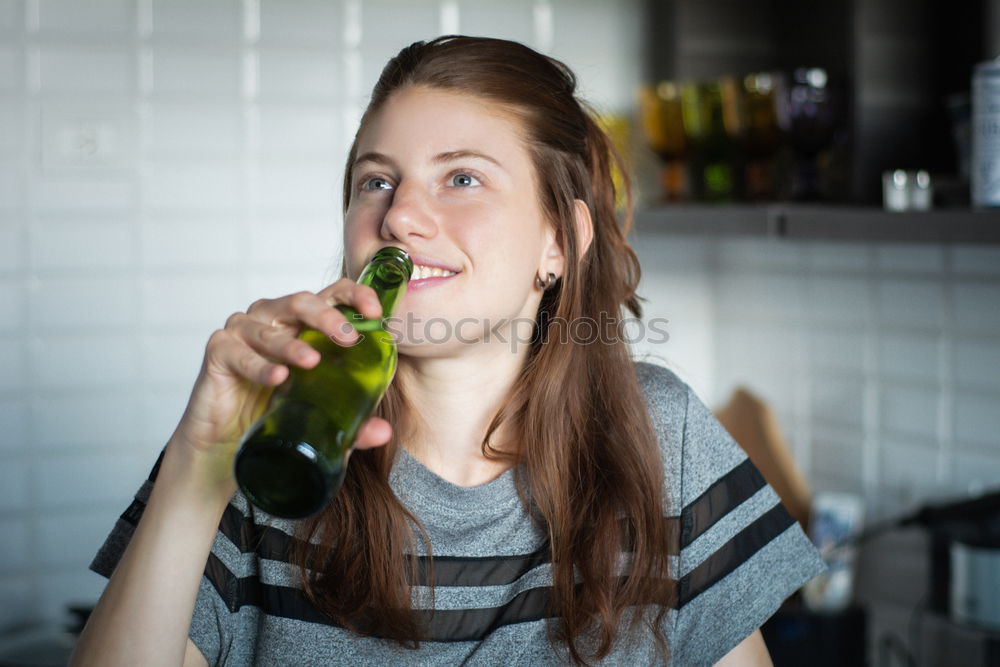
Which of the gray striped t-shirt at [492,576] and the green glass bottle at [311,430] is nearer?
the green glass bottle at [311,430]

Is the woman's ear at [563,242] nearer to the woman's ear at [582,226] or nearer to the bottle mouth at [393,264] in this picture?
the woman's ear at [582,226]

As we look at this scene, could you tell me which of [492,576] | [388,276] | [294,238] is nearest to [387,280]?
[388,276]

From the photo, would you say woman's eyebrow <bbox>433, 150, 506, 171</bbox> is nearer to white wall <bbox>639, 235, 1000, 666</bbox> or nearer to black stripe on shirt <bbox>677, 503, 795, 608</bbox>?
black stripe on shirt <bbox>677, 503, 795, 608</bbox>

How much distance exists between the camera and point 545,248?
1062 mm

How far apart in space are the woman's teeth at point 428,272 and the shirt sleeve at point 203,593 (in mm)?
301

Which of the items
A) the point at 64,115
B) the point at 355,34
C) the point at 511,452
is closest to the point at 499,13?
the point at 355,34

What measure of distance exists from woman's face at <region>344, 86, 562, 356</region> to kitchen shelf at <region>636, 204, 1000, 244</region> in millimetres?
447

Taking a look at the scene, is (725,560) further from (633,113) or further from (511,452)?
(633,113)

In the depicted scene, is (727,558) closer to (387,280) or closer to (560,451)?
(560,451)

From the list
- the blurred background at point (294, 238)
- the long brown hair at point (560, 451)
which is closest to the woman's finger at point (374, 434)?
the long brown hair at point (560, 451)

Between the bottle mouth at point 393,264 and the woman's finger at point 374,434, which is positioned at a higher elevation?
the bottle mouth at point 393,264

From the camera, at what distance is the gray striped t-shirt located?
935 millimetres

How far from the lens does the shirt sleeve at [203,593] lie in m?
0.91

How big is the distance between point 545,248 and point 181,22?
1197 mm
